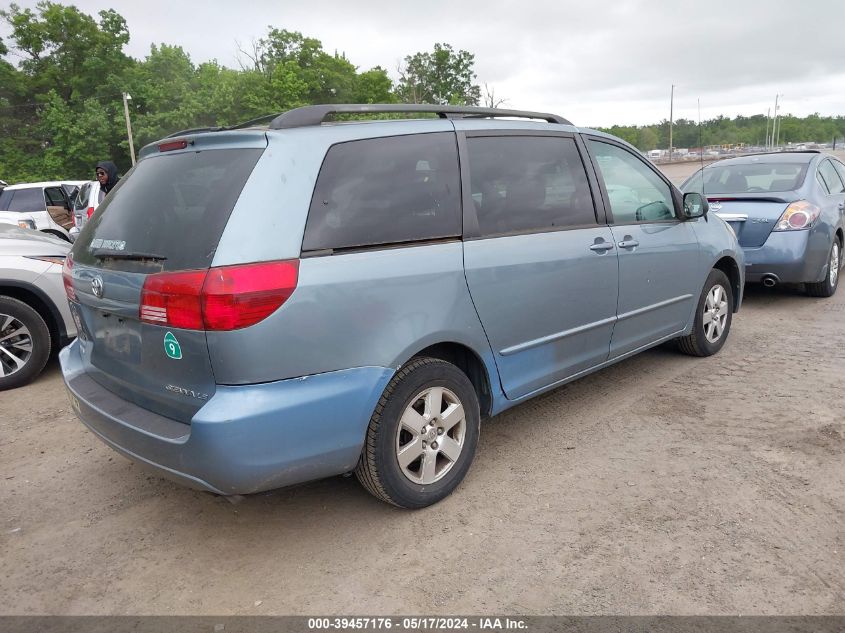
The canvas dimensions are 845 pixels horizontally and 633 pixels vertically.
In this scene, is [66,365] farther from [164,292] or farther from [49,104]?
[49,104]

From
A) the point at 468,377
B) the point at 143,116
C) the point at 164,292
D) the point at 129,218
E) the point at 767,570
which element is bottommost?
the point at 767,570

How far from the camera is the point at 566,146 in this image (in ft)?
12.9

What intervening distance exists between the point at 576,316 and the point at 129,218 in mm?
2389

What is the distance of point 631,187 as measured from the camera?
4.38 m

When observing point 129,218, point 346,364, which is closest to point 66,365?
point 129,218

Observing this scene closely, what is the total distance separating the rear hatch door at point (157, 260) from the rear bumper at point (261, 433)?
101mm

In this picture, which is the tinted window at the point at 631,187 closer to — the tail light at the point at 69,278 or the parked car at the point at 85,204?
the tail light at the point at 69,278

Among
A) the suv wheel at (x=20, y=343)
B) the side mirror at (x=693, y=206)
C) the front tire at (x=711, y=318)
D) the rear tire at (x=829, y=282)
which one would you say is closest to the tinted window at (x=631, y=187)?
the side mirror at (x=693, y=206)

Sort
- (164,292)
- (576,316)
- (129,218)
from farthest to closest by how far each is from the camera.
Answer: (576,316) → (129,218) → (164,292)

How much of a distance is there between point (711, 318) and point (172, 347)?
13.8 feet

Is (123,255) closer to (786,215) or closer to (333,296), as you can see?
(333,296)

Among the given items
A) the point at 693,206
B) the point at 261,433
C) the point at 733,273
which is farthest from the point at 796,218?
the point at 261,433

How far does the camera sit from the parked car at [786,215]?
6758 millimetres

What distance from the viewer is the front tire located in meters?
5.06
